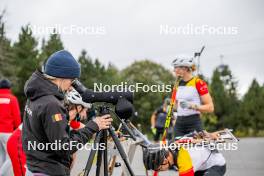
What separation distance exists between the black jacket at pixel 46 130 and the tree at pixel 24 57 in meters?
41.1

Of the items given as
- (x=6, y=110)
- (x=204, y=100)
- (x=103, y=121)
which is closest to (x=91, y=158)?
(x=103, y=121)

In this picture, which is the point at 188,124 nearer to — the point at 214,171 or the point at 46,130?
the point at 214,171

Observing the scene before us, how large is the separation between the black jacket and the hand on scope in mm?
90

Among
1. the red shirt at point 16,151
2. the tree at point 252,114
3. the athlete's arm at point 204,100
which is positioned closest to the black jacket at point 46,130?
the red shirt at point 16,151

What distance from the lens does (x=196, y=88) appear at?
716 cm

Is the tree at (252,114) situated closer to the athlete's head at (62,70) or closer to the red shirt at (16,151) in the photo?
the red shirt at (16,151)

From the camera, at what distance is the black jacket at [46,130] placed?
374 cm

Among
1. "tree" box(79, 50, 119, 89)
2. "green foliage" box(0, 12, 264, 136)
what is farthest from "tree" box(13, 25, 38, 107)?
"tree" box(79, 50, 119, 89)

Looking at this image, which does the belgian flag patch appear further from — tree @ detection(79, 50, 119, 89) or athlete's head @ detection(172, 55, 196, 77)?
tree @ detection(79, 50, 119, 89)

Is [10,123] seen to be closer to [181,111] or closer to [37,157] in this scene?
[181,111]

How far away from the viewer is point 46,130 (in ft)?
12.3

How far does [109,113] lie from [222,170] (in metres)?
1.48

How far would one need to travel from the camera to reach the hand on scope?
409 cm

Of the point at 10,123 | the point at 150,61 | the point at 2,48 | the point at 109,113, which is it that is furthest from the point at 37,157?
the point at 150,61
